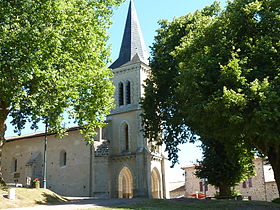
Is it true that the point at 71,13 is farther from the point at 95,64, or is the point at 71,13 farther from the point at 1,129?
the point at 1,129

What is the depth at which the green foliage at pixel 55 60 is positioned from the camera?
18.6 metres

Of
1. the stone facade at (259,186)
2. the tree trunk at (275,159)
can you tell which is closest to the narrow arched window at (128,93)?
the stone facade at (259,186)

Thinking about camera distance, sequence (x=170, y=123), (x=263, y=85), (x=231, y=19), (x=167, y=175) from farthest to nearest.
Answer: (x=167, y=175)
(x=170, y=123)
(x=231, y=19)
(x=263, y=85)

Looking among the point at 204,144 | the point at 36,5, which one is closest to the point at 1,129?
the point at 36,5

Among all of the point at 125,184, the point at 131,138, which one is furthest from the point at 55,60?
the point at 125,184

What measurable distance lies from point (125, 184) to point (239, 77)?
24.9 meters

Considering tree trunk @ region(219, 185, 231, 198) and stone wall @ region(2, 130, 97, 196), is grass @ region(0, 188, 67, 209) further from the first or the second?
stone wall @ region(2, 130, 97, 196)

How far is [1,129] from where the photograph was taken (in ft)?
71.2

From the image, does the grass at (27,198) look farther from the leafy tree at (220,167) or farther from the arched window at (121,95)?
the arched window at (121,95)

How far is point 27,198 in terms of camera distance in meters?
20.8

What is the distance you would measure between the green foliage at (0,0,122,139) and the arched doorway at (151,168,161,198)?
51.5 feet

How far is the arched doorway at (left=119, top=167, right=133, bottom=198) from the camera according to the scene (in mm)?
37406

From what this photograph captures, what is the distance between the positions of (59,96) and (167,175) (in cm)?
2216

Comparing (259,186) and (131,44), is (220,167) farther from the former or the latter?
(259,186)
